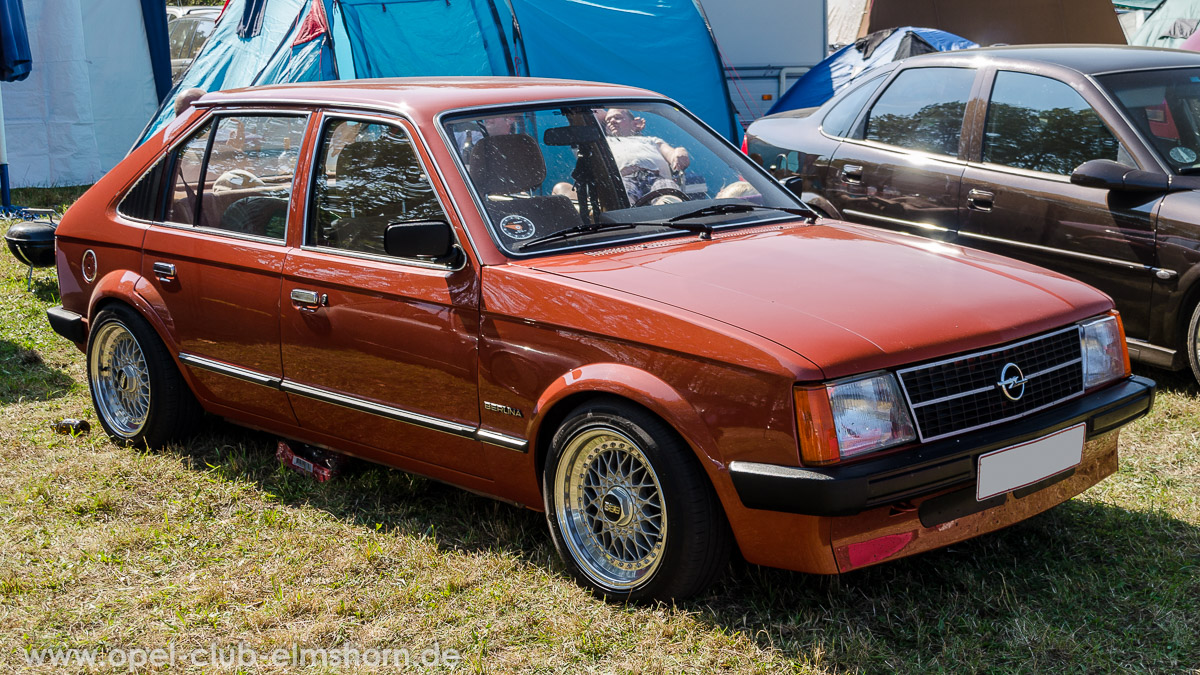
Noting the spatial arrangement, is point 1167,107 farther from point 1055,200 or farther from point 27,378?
point 27,378

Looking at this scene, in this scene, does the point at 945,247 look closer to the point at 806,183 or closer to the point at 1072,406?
the point at 1072,406

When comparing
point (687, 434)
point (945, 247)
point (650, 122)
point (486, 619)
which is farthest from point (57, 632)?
point (945, 247)

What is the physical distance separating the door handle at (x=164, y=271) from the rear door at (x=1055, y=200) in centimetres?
376

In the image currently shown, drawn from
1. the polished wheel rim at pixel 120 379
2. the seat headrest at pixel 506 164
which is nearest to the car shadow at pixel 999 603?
the seat headrest at pixel 506 164

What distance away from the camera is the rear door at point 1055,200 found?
205 inches

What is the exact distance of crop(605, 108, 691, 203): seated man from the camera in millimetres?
4047

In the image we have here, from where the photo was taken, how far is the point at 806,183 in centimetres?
669

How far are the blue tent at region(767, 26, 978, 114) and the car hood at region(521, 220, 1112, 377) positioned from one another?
31.1 ft

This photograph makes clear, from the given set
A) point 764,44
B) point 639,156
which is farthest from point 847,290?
point 764,44

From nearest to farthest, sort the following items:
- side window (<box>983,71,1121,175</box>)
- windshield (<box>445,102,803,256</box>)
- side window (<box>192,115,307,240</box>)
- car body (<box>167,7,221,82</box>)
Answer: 1. windshield (<box>445,102,803,256</box>)
2. side window (<box>192,115,307,240</box>)
3. side window (<box>983,71,1121,175</box>)
4. car body (<box>167,7,221,82</box>)

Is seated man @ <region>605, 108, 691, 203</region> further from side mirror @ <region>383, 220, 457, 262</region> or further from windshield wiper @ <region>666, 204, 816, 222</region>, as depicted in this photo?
side mirror @ <region>383, 220, 457, 262</region>

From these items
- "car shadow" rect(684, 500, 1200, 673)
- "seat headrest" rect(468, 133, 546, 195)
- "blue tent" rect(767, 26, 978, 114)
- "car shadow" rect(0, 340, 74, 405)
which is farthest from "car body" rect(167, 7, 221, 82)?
"car shadow" rect(684, 500, 1200, 673)

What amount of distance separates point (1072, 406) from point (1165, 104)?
2.89m

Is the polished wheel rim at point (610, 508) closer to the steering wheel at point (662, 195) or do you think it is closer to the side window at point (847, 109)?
the steering wheel at point (662, 195)
